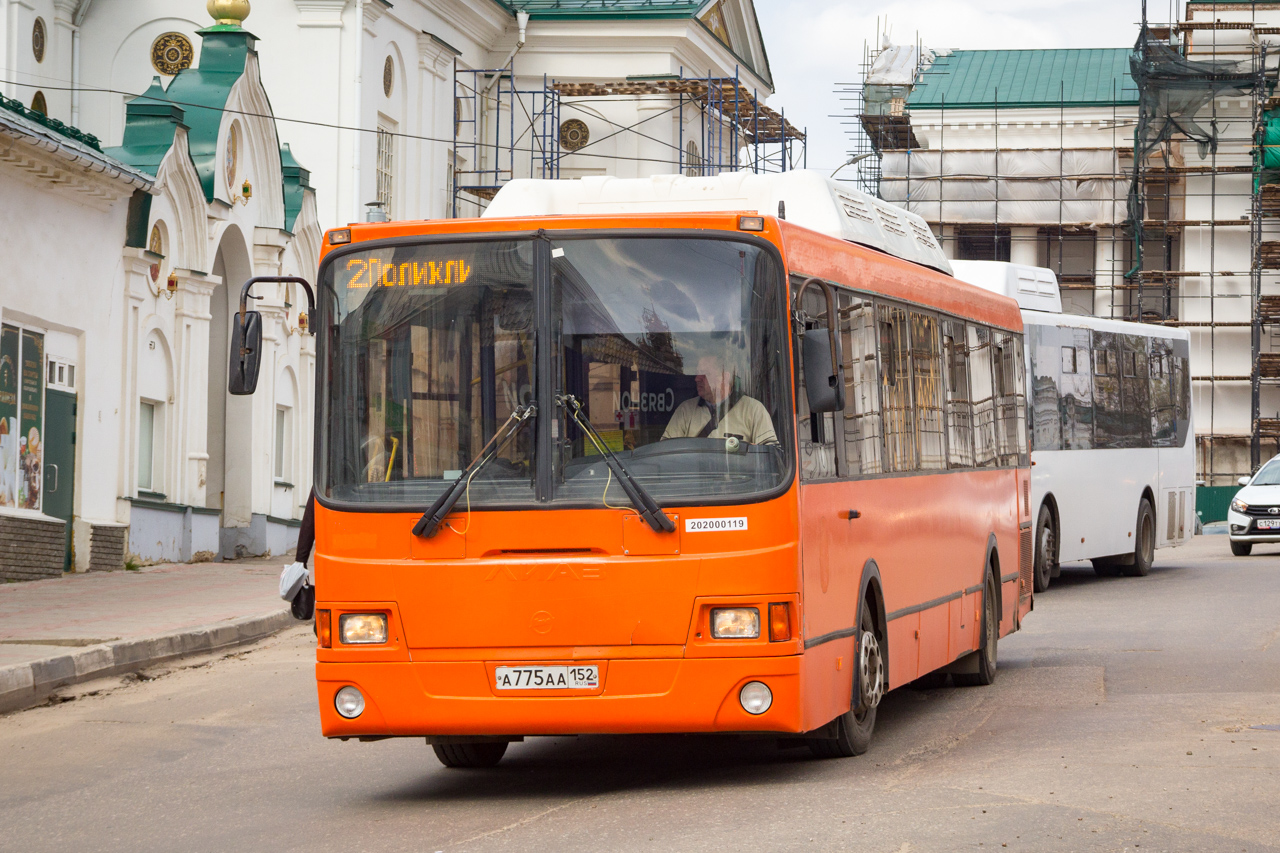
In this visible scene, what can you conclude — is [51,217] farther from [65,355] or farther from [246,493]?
[246,493]

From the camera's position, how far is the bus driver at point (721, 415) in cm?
850

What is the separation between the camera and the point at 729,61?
54156mm

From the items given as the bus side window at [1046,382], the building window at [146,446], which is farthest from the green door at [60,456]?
the bus side window at [1046,382]

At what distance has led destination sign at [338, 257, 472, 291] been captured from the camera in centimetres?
875

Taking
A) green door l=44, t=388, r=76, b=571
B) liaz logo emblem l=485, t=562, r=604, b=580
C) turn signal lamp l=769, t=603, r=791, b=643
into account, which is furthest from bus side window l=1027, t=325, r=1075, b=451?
liaz logo emblem l=485, t=562, r=604, b=580

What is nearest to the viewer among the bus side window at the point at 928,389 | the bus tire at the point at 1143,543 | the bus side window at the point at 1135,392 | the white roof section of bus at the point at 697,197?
the white roof section of bus at the point at 697,197

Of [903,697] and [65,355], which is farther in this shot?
[65,355]

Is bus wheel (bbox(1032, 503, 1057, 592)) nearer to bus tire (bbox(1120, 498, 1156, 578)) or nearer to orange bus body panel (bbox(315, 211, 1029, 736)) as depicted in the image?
bus tire (bbox(1120, 498, 1156, 578))

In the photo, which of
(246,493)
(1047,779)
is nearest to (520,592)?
(1047,779)

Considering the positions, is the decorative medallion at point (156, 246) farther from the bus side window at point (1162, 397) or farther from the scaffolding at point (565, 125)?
the scaffolding at point (565, 125)

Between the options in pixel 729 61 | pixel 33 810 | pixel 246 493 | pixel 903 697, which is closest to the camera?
pixel 33 810

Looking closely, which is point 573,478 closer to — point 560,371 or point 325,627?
point 560,371

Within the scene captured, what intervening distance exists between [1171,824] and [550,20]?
4452 cm

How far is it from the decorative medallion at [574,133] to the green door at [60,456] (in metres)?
28.9
